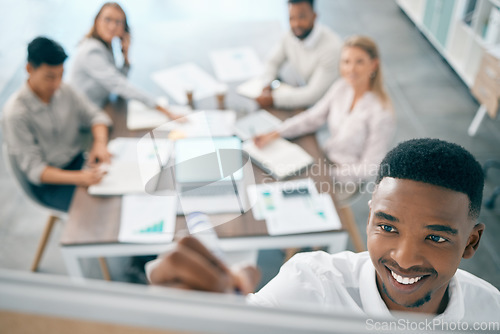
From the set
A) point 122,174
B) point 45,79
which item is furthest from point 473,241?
point 45,79

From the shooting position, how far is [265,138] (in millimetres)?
1699

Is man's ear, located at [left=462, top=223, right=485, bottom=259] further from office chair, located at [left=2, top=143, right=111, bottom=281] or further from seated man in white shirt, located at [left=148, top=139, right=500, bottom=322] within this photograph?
office chair, located at [left=2, top=143, right=111, bottom=281]

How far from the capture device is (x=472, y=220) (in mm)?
613

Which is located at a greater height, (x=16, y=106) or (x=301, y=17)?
(x=301, y=17)

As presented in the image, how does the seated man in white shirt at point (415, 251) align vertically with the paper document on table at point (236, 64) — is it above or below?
above

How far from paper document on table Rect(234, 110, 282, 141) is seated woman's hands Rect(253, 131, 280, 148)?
1.4 inches

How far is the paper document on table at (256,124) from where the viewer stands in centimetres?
175

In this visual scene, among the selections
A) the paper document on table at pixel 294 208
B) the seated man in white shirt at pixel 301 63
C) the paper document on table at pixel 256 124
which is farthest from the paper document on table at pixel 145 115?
the paper document on table at pixel 294 208

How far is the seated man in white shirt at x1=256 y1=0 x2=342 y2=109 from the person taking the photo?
6.48 feet

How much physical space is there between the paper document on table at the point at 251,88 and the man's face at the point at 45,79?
2.59 ft

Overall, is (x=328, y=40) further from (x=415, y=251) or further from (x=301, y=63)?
(x=415, y=251)

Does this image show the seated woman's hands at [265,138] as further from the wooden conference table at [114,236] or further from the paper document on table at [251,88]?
the paper document on table at [251,88]

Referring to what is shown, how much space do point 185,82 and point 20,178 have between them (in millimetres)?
865

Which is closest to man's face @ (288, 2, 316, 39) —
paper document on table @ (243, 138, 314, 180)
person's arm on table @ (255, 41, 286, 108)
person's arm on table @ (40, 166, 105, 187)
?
person's arm on table @ (255, 41, 286, 108)
